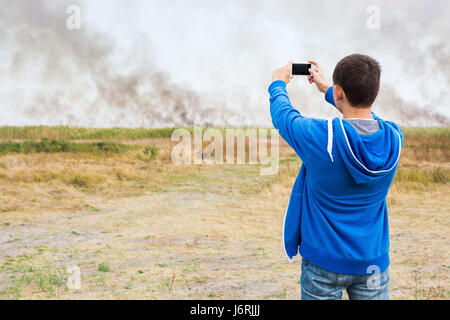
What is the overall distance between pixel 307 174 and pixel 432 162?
17.5 metres

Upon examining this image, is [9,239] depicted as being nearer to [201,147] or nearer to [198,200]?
[198,200]

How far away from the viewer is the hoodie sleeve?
1.47 meters

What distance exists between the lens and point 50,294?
4148mm

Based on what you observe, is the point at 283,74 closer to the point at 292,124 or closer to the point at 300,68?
the point at 300,68

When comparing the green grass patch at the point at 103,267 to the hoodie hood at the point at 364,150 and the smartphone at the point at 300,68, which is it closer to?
the smartphone at the point at 300,68

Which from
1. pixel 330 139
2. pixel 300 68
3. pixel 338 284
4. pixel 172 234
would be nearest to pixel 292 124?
pixel 330 139

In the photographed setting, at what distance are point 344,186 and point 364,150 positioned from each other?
0.16 metres

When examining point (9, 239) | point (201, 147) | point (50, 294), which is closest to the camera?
point (50, 294)

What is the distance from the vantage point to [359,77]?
1.43 metres

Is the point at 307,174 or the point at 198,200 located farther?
the point at 198,200

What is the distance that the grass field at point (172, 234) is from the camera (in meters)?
4.46

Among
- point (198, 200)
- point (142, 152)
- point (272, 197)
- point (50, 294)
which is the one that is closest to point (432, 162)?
point (272, 197)

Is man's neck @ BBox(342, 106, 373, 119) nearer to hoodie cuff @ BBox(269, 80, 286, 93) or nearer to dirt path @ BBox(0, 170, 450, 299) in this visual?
hoodie cuff @ BBox(269, 80, 286, 93)

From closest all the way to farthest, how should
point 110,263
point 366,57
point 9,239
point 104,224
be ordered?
point 366,57 < point 110,263 < point 9,239 < point 104,224
